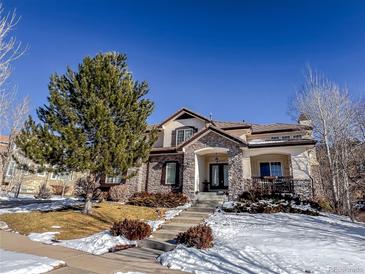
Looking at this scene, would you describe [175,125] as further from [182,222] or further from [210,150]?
[182,222]

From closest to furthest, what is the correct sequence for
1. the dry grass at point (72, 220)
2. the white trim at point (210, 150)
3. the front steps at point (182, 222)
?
the front steps at point (182, 222)
the dry grass at point (72, 220)
the white trim at point (210, 150)

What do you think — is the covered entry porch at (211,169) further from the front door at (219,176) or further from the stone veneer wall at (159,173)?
the stone veneer wall at (159,173)

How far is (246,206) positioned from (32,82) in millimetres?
13886

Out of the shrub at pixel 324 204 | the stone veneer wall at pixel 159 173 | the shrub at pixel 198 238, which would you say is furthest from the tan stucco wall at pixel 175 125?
the shrub at pixel 198 238

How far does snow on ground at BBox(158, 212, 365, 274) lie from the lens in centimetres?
620

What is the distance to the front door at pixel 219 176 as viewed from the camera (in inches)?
767

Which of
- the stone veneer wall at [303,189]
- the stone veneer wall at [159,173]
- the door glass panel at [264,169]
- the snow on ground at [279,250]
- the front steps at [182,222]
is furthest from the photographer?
the door glass panel at [264,169]

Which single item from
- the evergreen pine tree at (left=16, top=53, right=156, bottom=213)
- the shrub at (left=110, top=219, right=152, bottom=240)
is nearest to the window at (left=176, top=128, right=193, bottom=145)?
the evergreen pine tree at (left=16, top=53, right=156, bottom=213)

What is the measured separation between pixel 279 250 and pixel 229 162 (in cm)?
1040

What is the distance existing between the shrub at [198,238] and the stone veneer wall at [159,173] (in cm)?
1000

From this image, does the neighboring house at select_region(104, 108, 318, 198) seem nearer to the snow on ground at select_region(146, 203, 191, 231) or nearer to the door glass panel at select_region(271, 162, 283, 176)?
the door glass panel at select_region(271, 162, 283, 176)

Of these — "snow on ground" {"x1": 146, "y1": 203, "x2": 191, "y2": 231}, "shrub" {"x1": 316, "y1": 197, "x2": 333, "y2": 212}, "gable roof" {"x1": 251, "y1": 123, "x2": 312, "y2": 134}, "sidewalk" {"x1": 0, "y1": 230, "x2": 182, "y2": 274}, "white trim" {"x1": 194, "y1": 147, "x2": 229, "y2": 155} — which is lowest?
"sidewalk" {"x1": 0, "y1": 230, "x2": 182, "y2": 274}

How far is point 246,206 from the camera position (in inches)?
554

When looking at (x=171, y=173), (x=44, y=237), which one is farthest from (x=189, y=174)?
(x=44, y=237)
